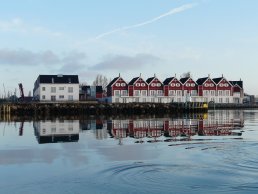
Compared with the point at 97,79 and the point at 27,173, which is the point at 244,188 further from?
the point at 97,79

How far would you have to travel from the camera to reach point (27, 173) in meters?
12.4

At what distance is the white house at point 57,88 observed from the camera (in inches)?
3748

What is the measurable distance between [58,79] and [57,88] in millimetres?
2440

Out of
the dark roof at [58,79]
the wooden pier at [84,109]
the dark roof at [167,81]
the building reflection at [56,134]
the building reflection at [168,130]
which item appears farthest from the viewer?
the dark roof at [167,81]

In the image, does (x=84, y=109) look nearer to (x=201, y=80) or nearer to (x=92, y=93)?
(x=201, y=80)

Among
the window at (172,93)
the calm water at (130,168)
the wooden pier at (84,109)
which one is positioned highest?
the window at (172,93)

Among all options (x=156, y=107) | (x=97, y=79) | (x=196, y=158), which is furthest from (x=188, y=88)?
(x=196, y=158)

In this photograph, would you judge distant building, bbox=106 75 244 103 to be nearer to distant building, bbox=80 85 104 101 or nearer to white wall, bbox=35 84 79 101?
white wall, bbox=35 84 79 101

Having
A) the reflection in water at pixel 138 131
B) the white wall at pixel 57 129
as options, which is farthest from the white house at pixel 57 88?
the white wall at pixel 57 129

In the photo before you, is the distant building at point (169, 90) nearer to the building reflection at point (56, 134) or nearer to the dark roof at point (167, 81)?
the dark roof at point (167, 81)

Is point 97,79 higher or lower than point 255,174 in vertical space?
higher

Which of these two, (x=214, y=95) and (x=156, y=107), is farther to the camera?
(x=214, y=95)

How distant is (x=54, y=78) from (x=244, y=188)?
89.4 meters

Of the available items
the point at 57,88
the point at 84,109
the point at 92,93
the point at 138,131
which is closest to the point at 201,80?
the point at 92,93
